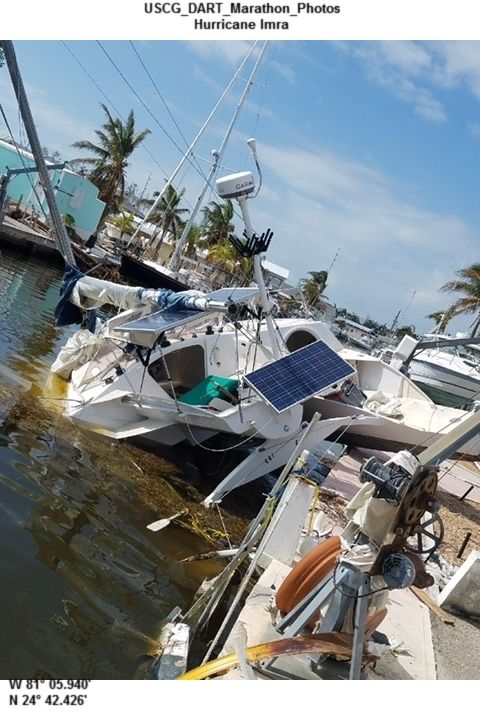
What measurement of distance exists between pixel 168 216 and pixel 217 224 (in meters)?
7.53

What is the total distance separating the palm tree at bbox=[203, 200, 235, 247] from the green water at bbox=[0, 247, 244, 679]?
174 feet

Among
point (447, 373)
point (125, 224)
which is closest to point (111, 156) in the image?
point (125, 224)

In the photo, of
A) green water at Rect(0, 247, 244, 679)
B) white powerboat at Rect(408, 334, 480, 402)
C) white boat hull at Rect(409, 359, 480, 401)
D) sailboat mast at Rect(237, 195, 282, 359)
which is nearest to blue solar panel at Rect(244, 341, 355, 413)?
sailboat mast at Rect(237, 195, 282, 359)

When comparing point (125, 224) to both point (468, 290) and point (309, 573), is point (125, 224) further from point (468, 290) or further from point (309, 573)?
point (309, 573)

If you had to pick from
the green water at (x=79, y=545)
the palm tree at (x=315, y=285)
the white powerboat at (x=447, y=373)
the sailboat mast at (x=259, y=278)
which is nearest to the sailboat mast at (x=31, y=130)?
the green water at (x=79, y=545)

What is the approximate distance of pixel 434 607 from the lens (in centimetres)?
738

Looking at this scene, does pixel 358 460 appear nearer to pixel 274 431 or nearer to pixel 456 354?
pixel 274 431

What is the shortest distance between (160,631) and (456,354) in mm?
46212

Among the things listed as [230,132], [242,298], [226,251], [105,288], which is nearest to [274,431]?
[242,298]

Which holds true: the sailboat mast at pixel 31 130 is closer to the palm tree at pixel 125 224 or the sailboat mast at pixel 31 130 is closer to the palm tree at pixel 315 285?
the palm tree at pixel 125 224

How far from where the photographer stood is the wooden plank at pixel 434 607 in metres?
7.18

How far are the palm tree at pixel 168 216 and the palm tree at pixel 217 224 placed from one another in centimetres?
447

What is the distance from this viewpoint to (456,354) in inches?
1900

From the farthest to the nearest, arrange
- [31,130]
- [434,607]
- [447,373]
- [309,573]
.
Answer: [447,373], [31,130], [434,607], [309,573]
